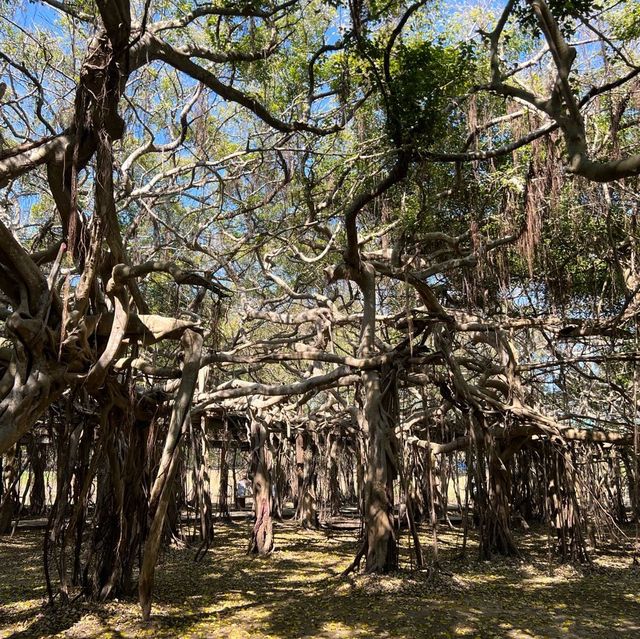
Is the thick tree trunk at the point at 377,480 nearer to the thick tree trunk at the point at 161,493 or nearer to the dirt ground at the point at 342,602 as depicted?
the dirt ground at the point at 342,602

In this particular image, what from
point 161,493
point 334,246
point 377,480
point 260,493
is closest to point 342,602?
point 377,480

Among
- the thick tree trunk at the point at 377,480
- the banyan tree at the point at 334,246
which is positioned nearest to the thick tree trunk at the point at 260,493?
the banyan tree at the point at 334,246

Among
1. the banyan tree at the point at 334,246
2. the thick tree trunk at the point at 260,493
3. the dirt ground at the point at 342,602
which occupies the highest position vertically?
the banyan tree at the point at 334,246

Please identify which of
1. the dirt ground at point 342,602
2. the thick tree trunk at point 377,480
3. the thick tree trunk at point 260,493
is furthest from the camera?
the thick tree trunk at point 260,493

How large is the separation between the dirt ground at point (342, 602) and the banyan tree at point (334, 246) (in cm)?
29

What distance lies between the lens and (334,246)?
712 centimetres

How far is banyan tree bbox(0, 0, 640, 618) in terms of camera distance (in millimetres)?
3293

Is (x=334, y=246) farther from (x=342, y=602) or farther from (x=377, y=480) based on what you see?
(x=342, y=602)

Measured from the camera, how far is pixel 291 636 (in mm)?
3982

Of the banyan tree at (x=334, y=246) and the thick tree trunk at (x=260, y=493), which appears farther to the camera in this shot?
the thick tree trunk at (x=260, y=493)

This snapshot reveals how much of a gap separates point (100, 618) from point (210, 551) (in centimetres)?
404

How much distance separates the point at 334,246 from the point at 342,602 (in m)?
3.92

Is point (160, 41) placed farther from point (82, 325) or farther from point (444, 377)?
point (444, 377)

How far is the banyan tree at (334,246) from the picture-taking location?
10.8 ft
